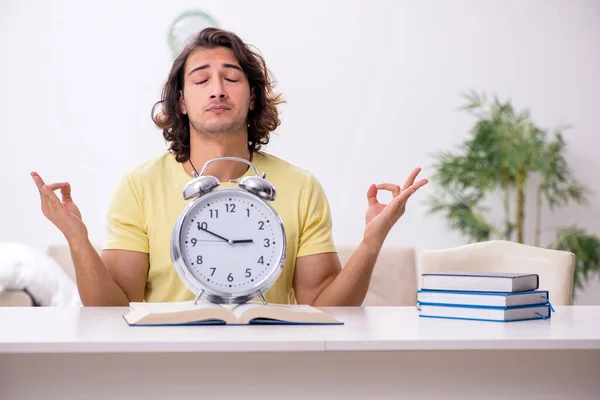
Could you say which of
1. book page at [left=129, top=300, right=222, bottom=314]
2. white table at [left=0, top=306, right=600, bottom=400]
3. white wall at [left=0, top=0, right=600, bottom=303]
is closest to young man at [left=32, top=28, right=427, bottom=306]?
Result: book page at [left=129, top=300, right=222, bottom=314]

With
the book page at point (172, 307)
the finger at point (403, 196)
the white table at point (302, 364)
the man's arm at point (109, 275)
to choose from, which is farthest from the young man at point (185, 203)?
the white table at point (302, 364)

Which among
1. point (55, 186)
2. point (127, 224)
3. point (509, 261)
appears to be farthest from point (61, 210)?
point (509, 261)

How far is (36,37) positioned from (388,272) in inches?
110

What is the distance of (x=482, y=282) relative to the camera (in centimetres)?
146

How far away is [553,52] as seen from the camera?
5078mm

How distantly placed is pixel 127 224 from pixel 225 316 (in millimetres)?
789

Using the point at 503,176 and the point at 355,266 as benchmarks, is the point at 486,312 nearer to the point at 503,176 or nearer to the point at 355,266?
the point at 355,266

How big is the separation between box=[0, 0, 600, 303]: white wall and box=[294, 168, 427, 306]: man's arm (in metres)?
2.89

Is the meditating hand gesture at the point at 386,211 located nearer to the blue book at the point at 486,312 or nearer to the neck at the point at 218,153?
the blue book at the point at 486,312

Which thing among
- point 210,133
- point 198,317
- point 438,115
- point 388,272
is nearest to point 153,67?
point 438,115

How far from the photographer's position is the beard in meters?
2.05

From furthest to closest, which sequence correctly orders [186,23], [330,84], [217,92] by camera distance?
1. [330,84]
2. [186,23]
3. [217,92]

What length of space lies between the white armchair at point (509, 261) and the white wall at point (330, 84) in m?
2.50

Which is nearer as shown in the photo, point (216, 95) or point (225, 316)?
point (225, 316)
